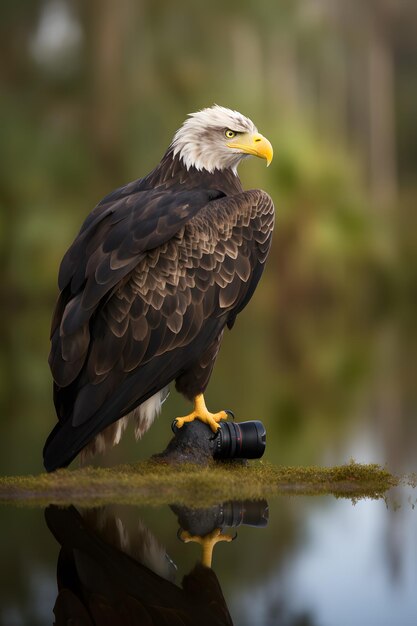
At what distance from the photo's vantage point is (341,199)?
2453cm

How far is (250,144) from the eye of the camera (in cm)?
687

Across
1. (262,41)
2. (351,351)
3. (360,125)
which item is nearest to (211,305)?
(351,351)

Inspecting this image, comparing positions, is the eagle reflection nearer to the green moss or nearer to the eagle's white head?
the green moss

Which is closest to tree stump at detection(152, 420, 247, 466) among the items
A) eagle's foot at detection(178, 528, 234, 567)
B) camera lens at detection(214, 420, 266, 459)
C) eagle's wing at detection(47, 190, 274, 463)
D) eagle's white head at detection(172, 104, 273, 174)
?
camera lens at detection(214, 420, 266, 459)

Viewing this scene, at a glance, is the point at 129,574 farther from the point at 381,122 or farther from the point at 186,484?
the point at 381,122

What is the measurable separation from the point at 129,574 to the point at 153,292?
7.38 ft

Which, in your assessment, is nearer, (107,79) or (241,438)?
(241,438)

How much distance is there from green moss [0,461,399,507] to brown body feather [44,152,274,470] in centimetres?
24

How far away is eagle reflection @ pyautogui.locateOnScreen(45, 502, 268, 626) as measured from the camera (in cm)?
400

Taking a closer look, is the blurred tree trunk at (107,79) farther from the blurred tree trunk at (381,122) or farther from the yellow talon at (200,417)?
the yellow talon at (200,417)

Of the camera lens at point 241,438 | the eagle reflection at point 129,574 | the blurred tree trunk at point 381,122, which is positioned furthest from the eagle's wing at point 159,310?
the blurred tree trunk at point 381,122

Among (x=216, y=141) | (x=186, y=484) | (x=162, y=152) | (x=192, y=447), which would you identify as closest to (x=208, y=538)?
(x=186, y=484)

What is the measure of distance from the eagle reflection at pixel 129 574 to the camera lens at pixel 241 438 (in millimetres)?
757

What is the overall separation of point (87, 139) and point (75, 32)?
2437mm
